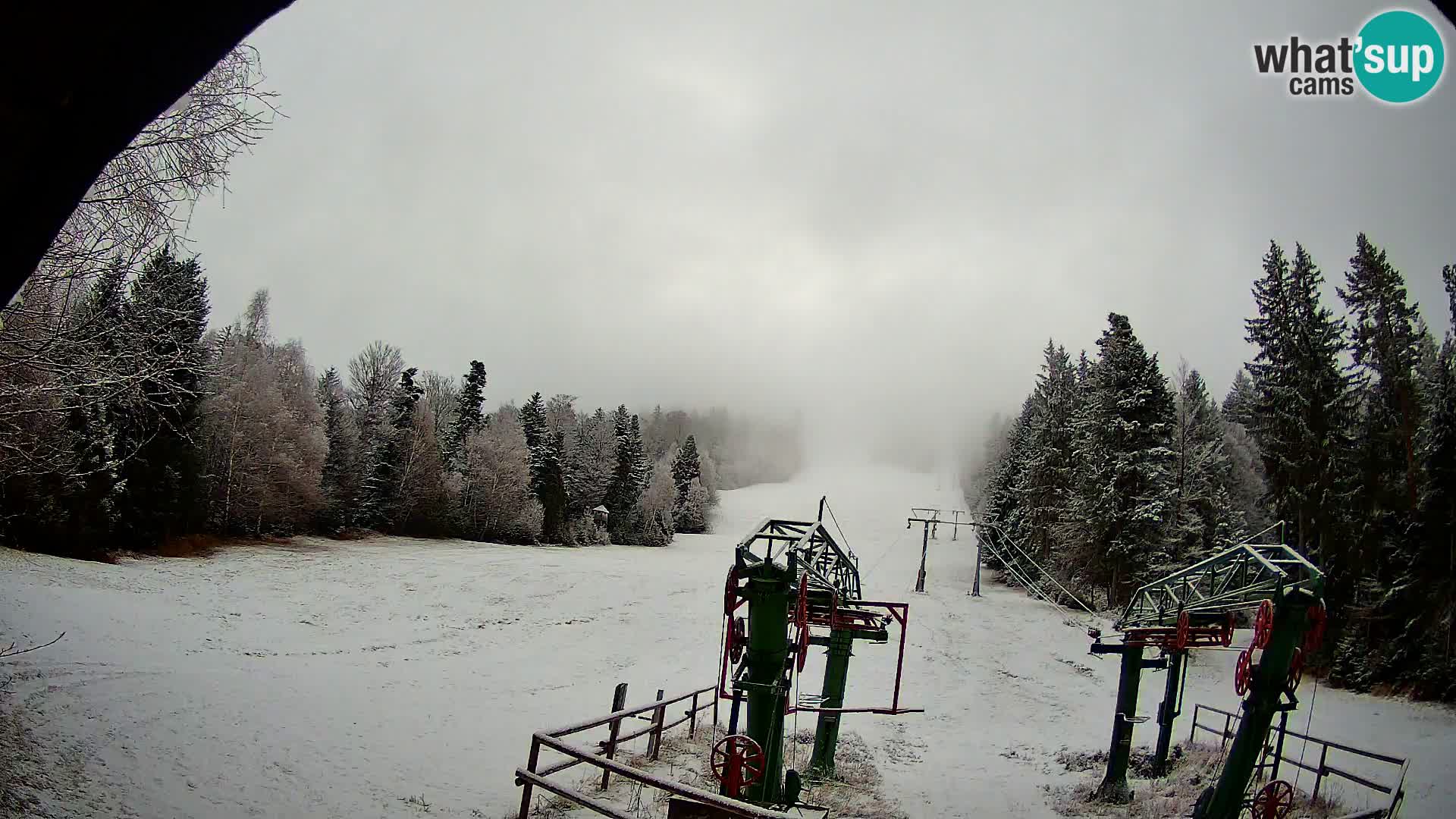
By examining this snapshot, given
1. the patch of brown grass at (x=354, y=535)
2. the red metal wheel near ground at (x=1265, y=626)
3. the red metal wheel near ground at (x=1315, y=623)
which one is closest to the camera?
the red metal wheel near ground at (x=1315, y=623)

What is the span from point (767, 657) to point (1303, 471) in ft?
84.6

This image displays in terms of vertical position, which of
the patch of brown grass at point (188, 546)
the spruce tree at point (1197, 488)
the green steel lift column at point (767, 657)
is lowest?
the patch of brown grass at point (188, 546)

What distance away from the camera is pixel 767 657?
10.4 meters

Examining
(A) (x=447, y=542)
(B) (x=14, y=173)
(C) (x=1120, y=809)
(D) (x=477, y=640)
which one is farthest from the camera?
(A) (x=447, y=542)

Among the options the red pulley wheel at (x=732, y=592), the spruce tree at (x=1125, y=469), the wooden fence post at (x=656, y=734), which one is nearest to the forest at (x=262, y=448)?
the red pulley wheel at (x=732, y=592)

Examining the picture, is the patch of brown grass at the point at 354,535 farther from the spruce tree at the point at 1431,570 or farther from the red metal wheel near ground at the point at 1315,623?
the spruce tree at the point at 1431,570

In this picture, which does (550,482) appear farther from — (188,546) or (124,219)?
(124,219)

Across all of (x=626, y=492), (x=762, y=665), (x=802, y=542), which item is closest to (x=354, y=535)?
(x=626, y=492)

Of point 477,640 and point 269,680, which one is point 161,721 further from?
point 477,640

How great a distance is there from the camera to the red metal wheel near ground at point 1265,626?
36.9 feet

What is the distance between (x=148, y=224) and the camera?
6281mm

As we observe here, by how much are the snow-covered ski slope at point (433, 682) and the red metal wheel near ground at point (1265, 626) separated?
629 cm

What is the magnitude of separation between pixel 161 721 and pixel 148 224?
1205cm

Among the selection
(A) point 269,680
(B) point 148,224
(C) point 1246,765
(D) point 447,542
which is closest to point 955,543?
(D) point 447,542
